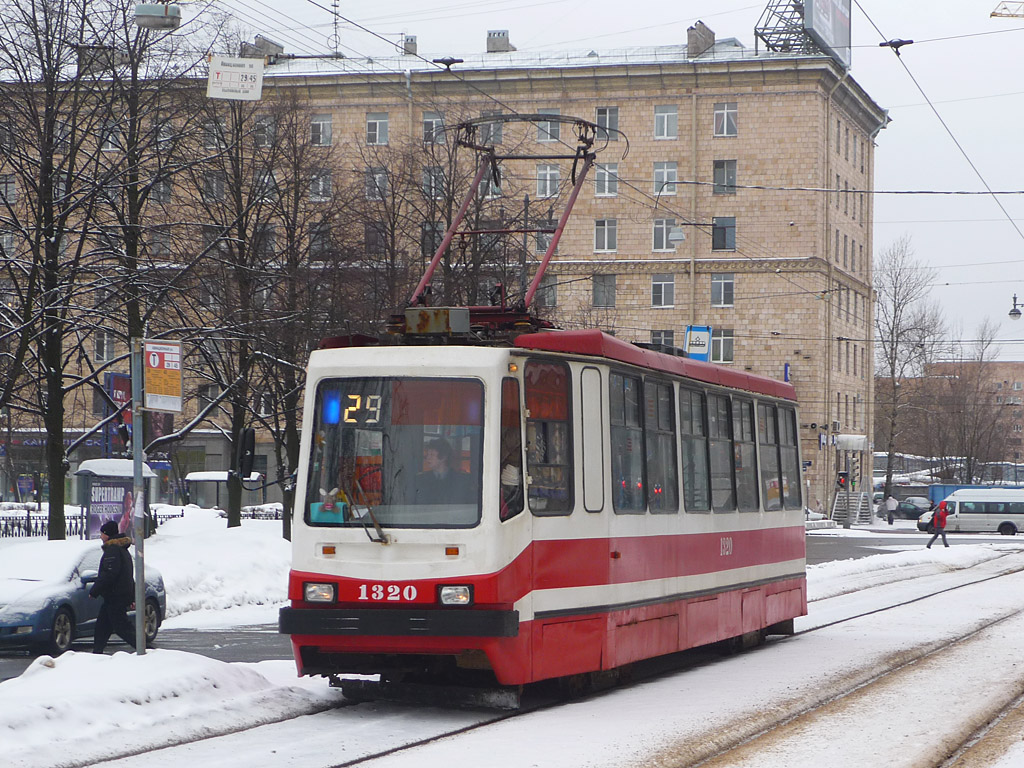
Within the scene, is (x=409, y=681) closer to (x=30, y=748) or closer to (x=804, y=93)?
(x=30, y=748)

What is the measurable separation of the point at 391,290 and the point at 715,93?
36.9 m

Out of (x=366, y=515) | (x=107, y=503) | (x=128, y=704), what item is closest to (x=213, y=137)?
(x=107, y=503)

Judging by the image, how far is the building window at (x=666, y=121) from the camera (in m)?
65.5

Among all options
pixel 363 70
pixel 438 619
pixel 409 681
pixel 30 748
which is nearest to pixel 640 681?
pixel 409 681

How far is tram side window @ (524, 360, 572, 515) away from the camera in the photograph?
36.4 ft

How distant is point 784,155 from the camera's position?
64.4 metres

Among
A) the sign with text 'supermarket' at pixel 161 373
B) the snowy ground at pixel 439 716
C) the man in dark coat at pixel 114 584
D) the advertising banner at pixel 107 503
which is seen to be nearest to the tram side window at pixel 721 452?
the snowy ground at pixel 439 716

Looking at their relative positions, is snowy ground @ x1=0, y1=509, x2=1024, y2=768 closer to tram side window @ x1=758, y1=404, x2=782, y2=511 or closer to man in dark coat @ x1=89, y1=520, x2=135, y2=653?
tram side window @ x1=758, y1=404, x2=782, y2=511

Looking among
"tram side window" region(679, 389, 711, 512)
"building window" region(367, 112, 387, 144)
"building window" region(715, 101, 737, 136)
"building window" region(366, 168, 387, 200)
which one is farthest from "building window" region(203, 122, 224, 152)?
"building window" region(715, 101, 737, 136)

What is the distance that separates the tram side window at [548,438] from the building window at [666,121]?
182 feet

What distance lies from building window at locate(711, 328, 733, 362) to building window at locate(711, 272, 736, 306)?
119 centimetres

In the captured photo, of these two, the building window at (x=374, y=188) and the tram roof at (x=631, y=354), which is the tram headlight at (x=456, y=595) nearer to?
the tram roof at (x=631, y=354)

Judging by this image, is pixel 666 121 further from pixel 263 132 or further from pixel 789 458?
pixel 789 458

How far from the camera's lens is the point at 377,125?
65.9 m
